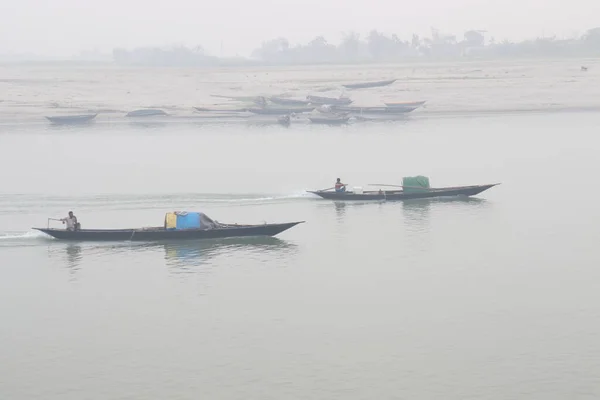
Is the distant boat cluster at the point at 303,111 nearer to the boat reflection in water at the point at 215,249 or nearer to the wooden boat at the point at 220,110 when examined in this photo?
the wooden boat at the point at 220,110

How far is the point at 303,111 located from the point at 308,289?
55706 mm

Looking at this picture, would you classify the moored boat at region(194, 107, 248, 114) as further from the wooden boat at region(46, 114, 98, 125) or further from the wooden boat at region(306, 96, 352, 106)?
the wooden boat at region(46, 114, 98, 125)

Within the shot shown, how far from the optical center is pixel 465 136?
6600 centimetres

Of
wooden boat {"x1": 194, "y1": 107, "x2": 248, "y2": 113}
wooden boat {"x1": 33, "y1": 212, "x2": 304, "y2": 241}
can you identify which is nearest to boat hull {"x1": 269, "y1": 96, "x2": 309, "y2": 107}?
wooden boat {"x1": 194, "y1": 107, "x2": 248, "y2": 113}

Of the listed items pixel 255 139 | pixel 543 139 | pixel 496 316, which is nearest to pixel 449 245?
pixel 496 316

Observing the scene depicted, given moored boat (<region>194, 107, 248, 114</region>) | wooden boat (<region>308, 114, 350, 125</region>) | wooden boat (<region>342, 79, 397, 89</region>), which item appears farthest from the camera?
wooden boat (<region>342, 79, 397, 89</region>)

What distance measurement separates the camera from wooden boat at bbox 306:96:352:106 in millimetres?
85000

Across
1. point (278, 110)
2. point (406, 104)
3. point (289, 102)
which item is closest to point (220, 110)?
point (278, 110)

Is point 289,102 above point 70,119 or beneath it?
above

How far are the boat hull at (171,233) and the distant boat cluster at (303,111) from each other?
44.9 meters

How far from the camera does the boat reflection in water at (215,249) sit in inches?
1293

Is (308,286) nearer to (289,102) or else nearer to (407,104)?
(407,104)

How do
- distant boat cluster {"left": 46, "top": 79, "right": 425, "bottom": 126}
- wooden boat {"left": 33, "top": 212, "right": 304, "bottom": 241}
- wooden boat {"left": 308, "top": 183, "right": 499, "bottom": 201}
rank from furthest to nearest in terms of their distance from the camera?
distant boat cluster {"left": 46, "top": 79, "right": 425, "bottom": 126} < wooden boat {"left": 308, "top": 183, "right": 499, "bottom": 201} < wooden boat {"left": 33, "top": 212, "right": 304, "bottom": 241}

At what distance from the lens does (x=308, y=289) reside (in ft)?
94.3
